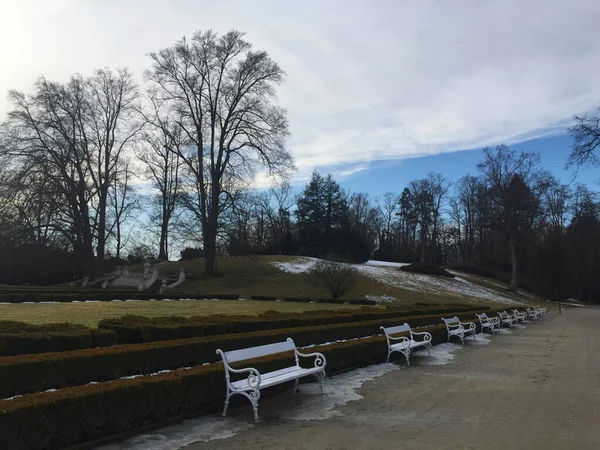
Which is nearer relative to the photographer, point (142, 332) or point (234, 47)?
point (142, 332)

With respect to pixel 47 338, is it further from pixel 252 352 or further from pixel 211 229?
pixel 211 229

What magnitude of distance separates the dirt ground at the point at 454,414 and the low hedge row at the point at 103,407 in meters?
0.58

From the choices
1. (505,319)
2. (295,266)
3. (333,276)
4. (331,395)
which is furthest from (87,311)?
(295,266)

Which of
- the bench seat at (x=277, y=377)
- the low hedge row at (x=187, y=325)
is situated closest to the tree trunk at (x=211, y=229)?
the low hedge row at (x=187, y=325)

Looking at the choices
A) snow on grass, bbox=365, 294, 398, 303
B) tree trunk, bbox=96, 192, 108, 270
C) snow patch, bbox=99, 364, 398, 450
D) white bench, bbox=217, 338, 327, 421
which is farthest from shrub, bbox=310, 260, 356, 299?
white bench, bbox=217, 338, 327, 421

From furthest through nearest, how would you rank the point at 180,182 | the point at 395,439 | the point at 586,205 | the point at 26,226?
the point at 586,205 → the point at 180,182 → the point at 26,226 → the point at 395,439

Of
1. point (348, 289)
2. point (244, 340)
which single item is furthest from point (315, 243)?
point (244, 340)

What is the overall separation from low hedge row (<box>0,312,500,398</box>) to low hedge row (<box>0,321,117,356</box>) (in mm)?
1020

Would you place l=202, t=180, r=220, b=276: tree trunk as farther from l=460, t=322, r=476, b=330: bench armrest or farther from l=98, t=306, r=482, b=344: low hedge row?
l=98, t=306, r=482, b=344: low hedge row

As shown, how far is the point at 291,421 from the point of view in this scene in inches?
215

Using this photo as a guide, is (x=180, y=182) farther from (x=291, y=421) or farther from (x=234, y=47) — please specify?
(x=291, y=421)

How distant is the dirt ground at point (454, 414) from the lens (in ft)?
15.4

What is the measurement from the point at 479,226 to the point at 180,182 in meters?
43.3

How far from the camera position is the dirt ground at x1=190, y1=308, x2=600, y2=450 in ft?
15.4
